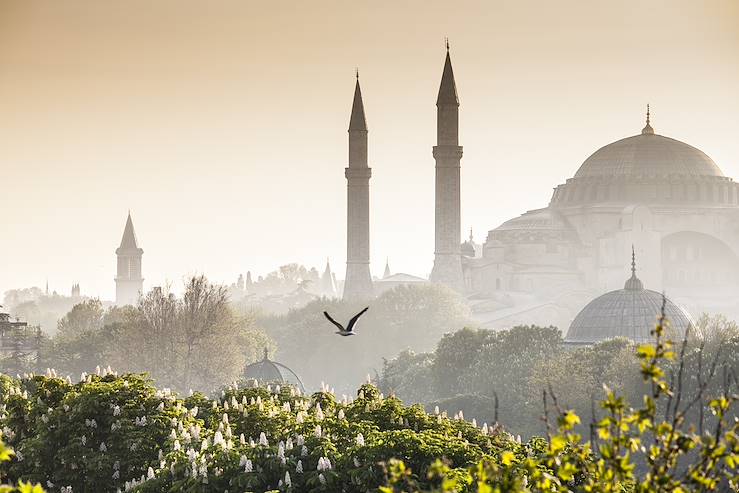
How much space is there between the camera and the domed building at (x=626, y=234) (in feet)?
436

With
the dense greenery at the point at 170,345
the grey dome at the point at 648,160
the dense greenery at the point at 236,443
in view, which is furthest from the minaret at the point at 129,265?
the dense greenery at the point at 236,443

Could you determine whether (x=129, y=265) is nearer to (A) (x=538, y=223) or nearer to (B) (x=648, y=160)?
(A) (x=538, y=223)

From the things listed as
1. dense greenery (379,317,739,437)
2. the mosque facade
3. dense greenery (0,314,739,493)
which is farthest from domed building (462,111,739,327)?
dense greenery (0,314,739,493)

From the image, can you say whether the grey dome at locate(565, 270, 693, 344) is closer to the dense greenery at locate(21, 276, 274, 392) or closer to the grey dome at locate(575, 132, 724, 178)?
the dense greenery at locate(21, 276, 274, 392)

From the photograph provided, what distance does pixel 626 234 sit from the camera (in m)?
132

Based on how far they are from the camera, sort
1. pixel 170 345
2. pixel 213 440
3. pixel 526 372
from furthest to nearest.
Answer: pixel 170 345, pixel 526 372, pixel 213 440

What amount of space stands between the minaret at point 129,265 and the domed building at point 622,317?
10199 cm

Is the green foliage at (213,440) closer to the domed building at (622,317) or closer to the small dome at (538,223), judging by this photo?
the domed building at (622,317)

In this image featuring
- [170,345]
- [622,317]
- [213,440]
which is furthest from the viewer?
[622,317]

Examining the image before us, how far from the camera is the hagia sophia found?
125 meters

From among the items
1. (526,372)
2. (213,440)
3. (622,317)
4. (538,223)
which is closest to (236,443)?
(213,440)

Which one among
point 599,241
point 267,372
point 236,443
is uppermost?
point 599,241

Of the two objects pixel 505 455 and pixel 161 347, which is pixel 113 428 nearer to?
pixel 505 455

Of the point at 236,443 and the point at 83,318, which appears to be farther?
the point at 83,318
